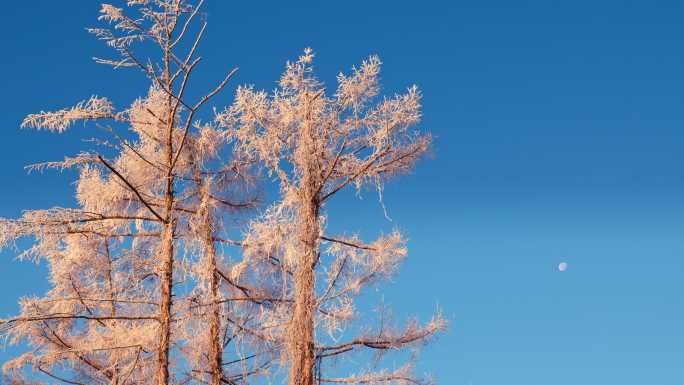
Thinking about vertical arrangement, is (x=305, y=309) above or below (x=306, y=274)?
below

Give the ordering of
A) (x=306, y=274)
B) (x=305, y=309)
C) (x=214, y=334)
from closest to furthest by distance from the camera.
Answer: (x=305, y=309) < (x=306, y=274) < (x=214, y=334)

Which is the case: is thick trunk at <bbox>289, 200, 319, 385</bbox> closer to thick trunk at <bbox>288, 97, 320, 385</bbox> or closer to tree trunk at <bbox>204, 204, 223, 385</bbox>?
thick trunk at <bbox>288, 97, 320, 385</bbox>

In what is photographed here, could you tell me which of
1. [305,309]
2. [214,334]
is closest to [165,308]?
[305,309]

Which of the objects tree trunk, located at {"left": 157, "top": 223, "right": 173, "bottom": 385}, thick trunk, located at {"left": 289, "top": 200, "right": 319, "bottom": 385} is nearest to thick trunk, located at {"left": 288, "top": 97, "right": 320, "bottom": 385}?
thick trunk, located at {"left": 289, "top": 200, "right": 319, "bottom": 385}

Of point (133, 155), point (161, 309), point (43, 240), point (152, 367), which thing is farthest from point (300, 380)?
point (133, 155)

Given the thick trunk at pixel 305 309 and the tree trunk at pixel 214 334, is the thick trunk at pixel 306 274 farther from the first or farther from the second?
the tree trunk at pixel 214 334

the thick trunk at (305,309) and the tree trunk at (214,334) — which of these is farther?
the tree trunk at (214,334)

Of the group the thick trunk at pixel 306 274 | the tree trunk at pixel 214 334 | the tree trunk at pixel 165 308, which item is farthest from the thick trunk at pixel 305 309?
the tree trunk at pixel 214 334

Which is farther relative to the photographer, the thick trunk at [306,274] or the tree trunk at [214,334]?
the tree trunk at [214,334]

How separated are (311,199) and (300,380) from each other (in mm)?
2037

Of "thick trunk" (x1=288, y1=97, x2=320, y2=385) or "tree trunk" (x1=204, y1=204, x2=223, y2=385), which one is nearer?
"thick trunk" (x1=288, y1=97, x2=320, y2=385)

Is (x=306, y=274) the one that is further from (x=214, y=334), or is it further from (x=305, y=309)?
(x=214, y=334)

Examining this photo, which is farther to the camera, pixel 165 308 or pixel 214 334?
pixel 214 334

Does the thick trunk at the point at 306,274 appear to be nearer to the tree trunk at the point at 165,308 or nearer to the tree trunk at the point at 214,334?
the tree trunk at the point at 165,308
